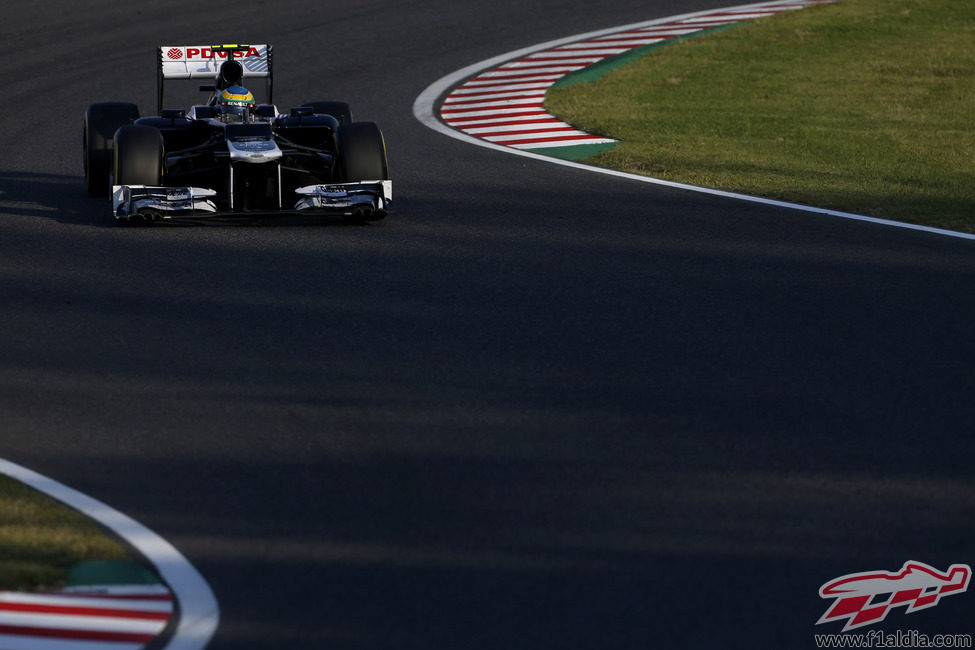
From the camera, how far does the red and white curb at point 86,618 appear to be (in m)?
4.41

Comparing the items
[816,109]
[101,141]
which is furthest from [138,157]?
[816,109]

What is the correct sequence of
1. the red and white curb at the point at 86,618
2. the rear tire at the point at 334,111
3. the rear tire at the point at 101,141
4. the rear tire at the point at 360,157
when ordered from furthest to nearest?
the rear tire at the point at 334,111 → the rear tire at the point at 101,141 → the rear tire at the point at 360,157 → the red and white curb at the point at 86,618

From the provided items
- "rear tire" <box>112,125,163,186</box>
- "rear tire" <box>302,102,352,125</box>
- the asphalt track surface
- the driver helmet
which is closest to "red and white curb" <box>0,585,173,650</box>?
the asphalt track surface

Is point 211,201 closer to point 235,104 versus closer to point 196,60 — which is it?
point 235,104

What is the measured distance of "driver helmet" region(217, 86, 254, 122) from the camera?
1108cm

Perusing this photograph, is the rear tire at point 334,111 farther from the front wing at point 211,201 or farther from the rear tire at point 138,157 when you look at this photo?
the rear tire at point 138,157

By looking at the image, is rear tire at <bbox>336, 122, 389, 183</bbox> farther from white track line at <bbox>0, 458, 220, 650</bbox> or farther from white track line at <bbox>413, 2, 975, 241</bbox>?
white track line at <bbox>0, 458, 220, 650</bbox>

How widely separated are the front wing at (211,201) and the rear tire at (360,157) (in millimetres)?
101

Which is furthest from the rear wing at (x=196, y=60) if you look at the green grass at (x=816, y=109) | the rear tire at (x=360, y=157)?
the green grass at (x=816, y=109)

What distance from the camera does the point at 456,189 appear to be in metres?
12.0

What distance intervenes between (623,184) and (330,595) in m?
7.92
